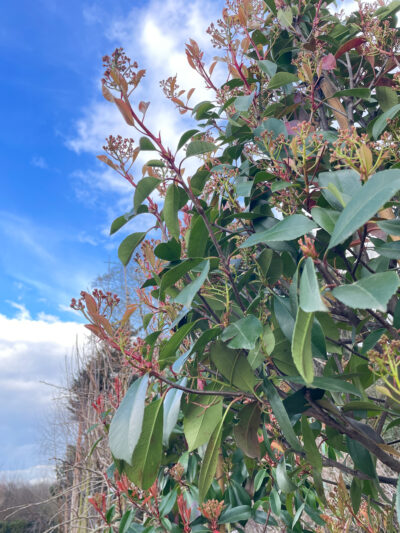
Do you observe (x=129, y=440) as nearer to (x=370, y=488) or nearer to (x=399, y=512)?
(x=399, y=512)

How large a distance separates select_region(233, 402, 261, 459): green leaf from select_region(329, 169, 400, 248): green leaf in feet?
1.13

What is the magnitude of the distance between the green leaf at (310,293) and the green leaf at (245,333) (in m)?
0.13

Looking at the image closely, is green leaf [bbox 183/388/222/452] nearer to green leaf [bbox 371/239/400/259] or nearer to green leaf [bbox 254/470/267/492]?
green leaf [bbox 371/239/400/259]

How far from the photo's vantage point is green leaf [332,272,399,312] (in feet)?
1.23

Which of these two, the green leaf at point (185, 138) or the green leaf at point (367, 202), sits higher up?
the green leaf at point (185, 138)

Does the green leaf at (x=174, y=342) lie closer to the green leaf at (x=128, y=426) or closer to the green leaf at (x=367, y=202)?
the green leaf at (x=128, y=426)

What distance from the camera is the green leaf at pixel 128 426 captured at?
50 cm

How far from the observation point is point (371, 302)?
38 cm

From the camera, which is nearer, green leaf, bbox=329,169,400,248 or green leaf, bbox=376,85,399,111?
green leaf, bbox=329,169,400,248

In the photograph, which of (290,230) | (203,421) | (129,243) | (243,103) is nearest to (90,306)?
(129,243)

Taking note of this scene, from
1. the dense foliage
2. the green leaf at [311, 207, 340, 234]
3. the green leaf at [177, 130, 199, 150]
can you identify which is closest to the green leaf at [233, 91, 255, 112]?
the dense foliage

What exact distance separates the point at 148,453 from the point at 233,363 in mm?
178

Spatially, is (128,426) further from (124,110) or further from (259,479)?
(259,479)

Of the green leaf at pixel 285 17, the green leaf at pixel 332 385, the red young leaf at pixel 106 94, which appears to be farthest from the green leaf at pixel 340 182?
the green leaf at pixel 285 17
